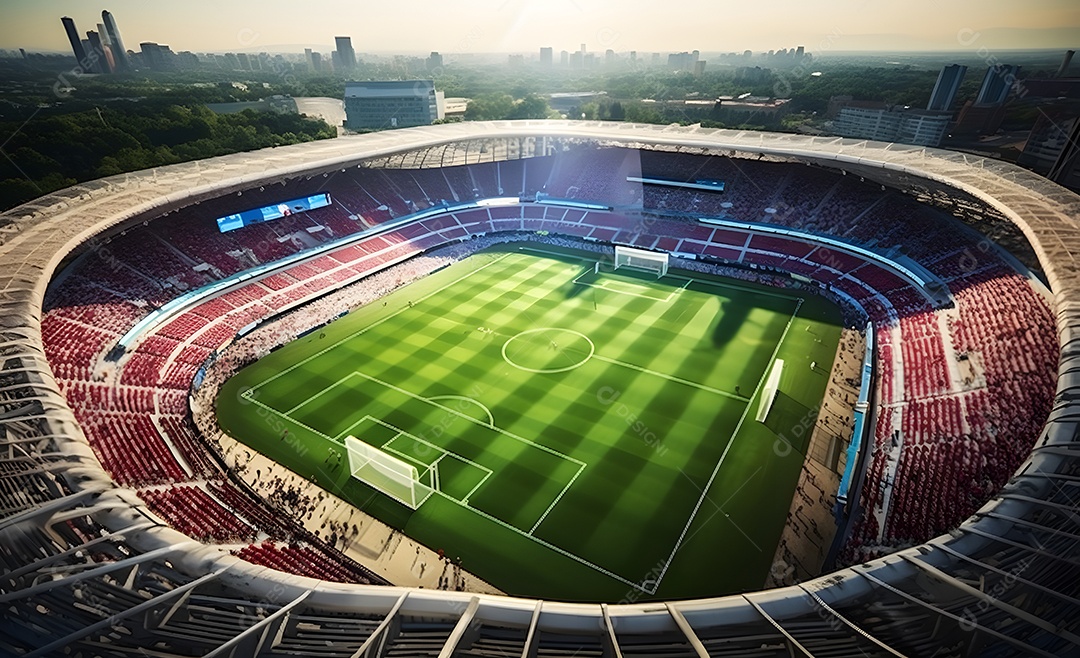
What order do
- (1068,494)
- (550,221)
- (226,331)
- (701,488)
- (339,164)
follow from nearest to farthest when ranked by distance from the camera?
(1068,494), (701,488), (226,331), (339,164), (550,221)

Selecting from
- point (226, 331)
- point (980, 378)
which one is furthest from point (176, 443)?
point (980, 378)

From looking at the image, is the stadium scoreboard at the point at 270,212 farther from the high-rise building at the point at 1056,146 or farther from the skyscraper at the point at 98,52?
the skyscraper at the point at 98,52

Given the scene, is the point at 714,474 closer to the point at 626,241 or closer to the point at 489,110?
the point at 626,241

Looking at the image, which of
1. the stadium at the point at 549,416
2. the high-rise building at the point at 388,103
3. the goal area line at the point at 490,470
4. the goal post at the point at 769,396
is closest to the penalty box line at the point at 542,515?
the goal area line at the point at 490,470

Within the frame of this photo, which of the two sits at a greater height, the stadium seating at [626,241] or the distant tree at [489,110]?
the distant tree at [489,110]

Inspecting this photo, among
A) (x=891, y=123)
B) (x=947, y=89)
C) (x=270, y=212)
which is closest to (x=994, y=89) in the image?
(x=947, y=89)

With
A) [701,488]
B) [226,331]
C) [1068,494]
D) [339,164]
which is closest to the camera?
[1068,494]

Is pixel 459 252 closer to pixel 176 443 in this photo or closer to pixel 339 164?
pixel 339 164
